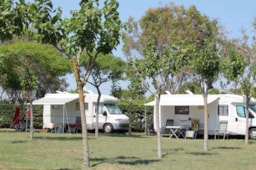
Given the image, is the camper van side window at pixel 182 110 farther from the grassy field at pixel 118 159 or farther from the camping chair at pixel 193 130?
the grassy field at pixel 118 159

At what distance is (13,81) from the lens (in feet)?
94.6

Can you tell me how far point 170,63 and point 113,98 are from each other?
1463 cm

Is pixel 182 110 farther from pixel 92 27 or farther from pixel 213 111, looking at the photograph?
pixel 92 27

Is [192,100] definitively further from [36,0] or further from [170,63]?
[36,0]

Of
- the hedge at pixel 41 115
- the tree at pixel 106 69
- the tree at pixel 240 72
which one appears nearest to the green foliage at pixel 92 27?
the tree at pixel 240 72

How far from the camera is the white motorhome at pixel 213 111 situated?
24.6 meters

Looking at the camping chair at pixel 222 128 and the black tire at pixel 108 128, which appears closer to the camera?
the camping chair at pixel 222 128

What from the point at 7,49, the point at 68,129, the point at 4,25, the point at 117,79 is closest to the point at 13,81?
the point at 7,49

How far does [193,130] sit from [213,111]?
1.42m

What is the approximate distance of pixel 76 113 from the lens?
29484 millimetres

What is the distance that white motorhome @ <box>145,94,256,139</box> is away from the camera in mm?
24569

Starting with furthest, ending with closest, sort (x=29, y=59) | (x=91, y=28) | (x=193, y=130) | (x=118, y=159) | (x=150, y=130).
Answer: (x=29, y=59), (x=150, y=130), (x=193, y=130), (x=118, y=159), (x=91, y=28)

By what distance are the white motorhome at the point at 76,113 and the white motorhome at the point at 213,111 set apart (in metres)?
2.79

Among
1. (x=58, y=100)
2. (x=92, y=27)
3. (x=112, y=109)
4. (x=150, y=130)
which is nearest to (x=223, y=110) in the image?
(x=150, y=130)
